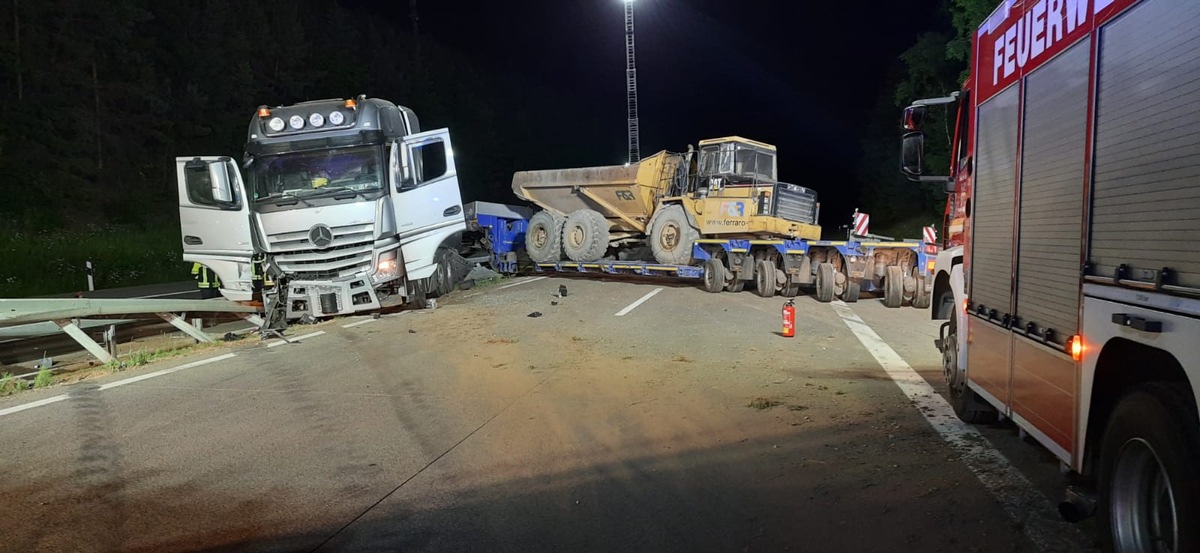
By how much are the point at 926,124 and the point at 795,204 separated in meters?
17.3

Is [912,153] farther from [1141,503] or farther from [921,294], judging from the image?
[921,294]

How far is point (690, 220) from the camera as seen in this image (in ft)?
54.8

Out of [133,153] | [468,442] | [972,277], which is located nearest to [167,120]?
[133,153]

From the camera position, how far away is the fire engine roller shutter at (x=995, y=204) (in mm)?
4242

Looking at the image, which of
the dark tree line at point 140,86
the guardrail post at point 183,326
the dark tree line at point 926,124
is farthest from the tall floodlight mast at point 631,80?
the guardrail post at point 183,326

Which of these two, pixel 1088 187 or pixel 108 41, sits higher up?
pixel 108 41

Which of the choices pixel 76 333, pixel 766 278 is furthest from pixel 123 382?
pixel 766 278

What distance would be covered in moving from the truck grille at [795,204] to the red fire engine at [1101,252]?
11.5 m

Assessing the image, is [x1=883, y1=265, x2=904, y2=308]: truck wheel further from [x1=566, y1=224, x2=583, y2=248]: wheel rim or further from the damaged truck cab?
the damaged truck cab

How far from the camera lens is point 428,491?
424 centimetres

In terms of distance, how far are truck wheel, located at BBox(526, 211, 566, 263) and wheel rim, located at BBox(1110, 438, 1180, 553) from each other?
54.3 ft

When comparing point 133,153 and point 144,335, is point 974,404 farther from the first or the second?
point 133,153

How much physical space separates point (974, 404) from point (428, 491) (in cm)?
377

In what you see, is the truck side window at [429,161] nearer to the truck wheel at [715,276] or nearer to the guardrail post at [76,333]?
the guardrail post at [76,333]
